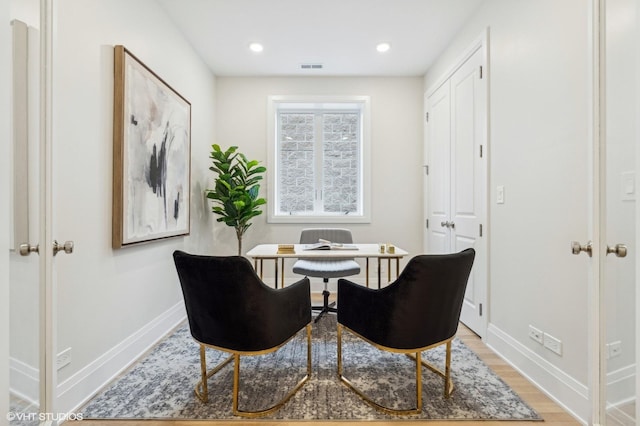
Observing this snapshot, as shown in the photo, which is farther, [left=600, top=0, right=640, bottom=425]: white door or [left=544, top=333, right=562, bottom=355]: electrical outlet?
[left=544, top=333, right=562, bottom=355]: electrical outlet

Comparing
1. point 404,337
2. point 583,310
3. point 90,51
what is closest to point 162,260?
point 90,51

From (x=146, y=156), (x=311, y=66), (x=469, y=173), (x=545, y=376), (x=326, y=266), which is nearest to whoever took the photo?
(x=545, y=376)

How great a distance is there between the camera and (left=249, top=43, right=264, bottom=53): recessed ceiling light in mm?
3112

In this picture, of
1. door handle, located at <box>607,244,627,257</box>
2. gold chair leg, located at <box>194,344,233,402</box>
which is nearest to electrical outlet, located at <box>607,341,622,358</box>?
door handle, located at <box>607,244,627,257</box>

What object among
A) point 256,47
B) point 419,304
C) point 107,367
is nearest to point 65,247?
point 107,367

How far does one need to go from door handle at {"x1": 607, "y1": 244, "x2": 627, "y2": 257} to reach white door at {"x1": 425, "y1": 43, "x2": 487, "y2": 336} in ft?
4.25

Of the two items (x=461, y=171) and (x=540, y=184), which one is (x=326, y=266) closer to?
(x=461, y=171)

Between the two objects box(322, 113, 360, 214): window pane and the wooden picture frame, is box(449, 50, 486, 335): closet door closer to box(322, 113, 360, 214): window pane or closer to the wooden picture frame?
box(322, 113, 360, 214): window pane

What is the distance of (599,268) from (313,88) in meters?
3.44

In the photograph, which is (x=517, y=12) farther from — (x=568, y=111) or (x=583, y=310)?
(x=583, y=310)

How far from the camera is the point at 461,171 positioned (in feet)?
9.29

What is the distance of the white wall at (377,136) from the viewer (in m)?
3.87

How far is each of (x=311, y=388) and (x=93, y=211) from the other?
Result: 1626mm

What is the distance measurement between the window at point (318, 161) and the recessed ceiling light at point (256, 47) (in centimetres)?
89
